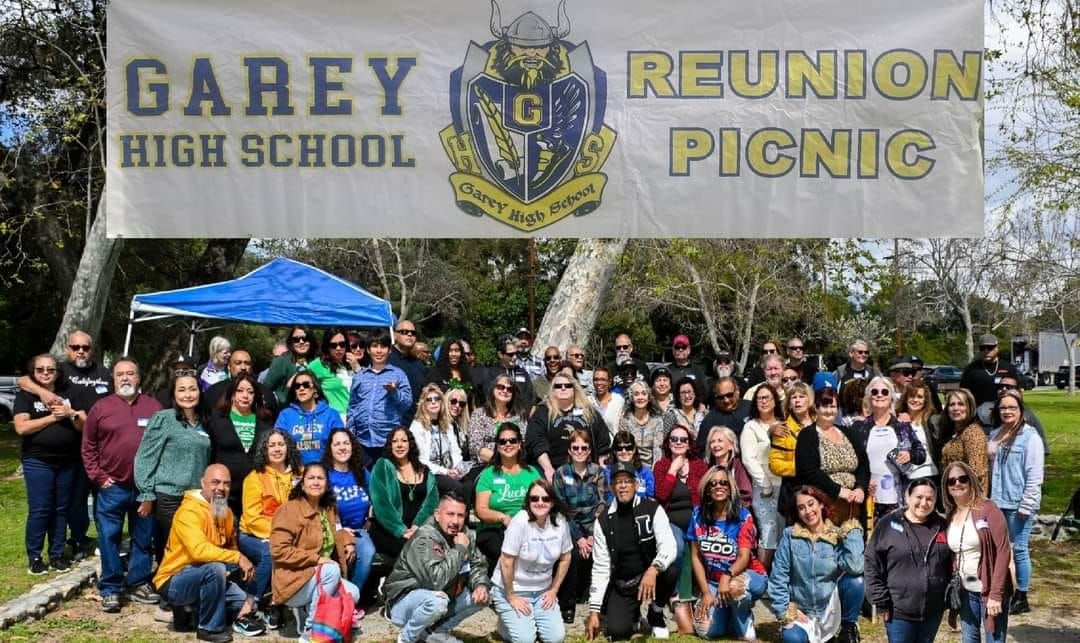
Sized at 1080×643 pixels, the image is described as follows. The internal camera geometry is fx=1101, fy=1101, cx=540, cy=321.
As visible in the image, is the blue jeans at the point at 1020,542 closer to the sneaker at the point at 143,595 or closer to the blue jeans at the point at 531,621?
the blue jeans at the point at 531,621

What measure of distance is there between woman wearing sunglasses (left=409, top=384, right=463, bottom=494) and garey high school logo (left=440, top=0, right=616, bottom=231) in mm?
2336

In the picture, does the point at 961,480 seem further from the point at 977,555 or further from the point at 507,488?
the point at 507,488

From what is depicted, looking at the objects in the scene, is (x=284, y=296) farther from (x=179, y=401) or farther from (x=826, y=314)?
(x=826, y=314)

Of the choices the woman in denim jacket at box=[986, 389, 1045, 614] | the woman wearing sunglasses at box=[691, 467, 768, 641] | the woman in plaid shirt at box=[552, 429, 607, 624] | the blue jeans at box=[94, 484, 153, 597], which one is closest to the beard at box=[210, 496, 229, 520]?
the blue jeans at box=[94, 484, 153, 597]

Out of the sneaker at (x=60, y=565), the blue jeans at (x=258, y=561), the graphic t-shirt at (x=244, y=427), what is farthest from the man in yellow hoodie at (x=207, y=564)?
the sneaker at (x=60, y=565)

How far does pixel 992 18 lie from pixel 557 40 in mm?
5382

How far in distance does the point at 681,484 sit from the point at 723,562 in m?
0.65

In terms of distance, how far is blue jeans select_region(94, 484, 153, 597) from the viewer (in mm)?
7539

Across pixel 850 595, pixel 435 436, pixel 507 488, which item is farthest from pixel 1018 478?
pixel 435 436

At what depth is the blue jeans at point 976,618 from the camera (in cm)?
539

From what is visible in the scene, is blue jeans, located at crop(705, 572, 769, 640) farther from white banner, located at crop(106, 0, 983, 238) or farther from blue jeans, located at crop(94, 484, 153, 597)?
blue jeans, located at crop(94, 484, 153, 597)

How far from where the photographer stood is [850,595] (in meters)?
6.70

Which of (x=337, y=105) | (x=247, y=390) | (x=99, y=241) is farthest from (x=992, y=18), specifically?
(x=99, y=241)

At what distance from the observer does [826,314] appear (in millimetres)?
32656
